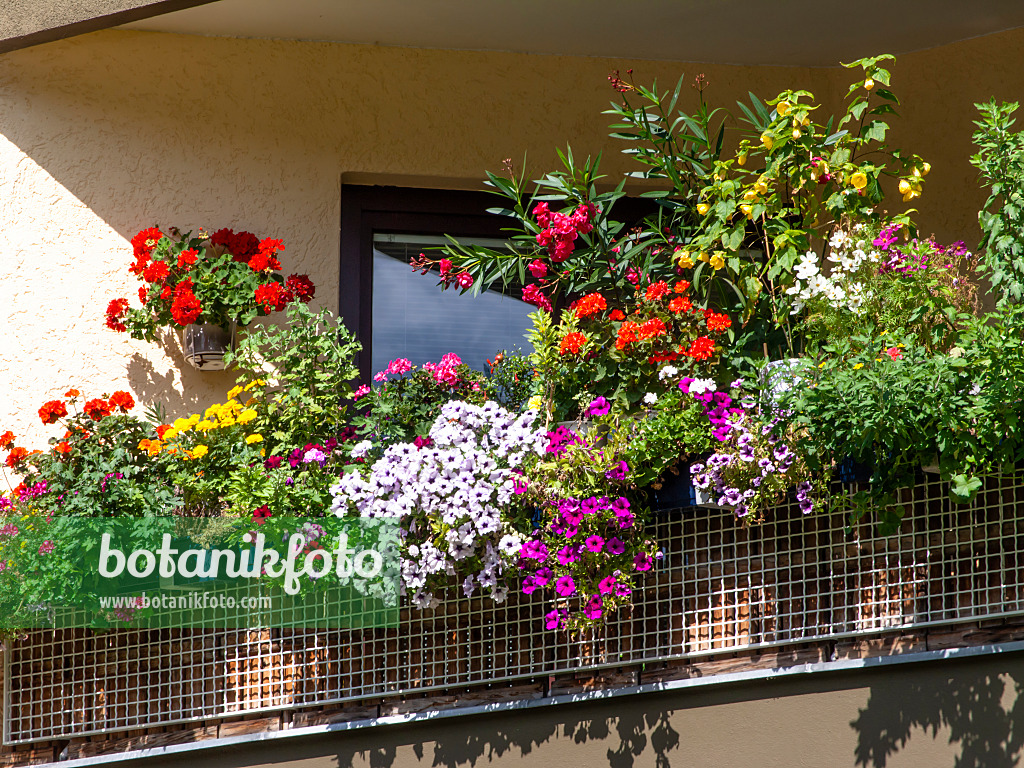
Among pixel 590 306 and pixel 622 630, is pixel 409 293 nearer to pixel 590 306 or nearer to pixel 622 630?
pixel 590 306

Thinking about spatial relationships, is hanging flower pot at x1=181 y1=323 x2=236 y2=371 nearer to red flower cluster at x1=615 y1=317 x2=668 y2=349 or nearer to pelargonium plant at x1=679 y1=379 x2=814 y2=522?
red flower cluster at x1=615 y1=317 x2=668 y2=349

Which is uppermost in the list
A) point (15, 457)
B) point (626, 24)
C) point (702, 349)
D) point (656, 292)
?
point (626, 24)

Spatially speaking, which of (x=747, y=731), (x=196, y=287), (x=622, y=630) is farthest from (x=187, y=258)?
(x=747, y=731)

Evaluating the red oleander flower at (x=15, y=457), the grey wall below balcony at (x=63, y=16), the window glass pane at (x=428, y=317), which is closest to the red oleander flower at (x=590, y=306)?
the window glass pane at (x=428, y=317)

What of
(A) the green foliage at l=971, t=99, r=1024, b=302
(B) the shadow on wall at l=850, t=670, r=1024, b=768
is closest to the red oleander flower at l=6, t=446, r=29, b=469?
(B) the shadow on wall at l=850, t=670, r=1024, b=768

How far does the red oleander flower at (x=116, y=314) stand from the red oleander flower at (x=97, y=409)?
0.38 metres

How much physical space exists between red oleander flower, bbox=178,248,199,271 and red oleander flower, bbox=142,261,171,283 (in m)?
0.07

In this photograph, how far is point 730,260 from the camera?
12.5 feet

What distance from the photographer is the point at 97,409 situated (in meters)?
4.21

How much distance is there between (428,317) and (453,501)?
5.54 feet

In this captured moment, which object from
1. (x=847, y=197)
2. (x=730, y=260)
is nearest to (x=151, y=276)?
(x=730, y=260)

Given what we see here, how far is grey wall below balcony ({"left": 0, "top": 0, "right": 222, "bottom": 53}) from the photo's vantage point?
412 cm

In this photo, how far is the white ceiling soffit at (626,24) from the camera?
4.59m

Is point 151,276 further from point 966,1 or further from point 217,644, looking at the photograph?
point 966,1
